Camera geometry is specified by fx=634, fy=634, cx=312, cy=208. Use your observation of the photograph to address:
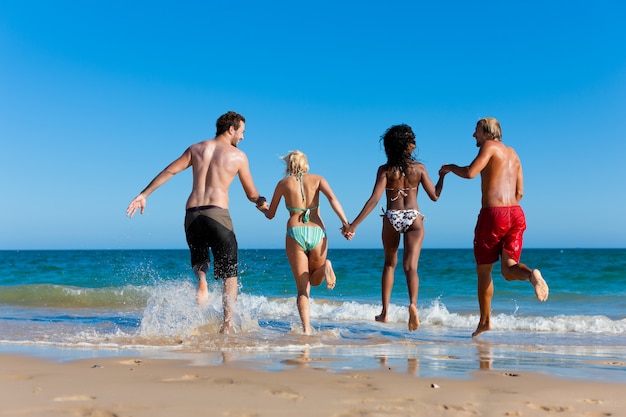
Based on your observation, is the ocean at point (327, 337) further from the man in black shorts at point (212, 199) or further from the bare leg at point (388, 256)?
the man in black shorts at point (212, 199)

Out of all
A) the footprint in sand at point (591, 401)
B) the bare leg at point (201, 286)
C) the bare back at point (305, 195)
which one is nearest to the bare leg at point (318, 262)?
the bare back at point (305, 195)

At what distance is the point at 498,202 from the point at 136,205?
3.51 metres

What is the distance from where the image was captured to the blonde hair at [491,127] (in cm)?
639

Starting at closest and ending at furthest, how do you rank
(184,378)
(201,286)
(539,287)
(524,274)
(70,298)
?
(184,378) → (539,287) → (524,274) → (201,286) → (70,298)

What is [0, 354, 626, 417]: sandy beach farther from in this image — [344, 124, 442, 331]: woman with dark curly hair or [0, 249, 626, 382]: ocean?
[344, 124, 442, 331]: woman with dark curly hair

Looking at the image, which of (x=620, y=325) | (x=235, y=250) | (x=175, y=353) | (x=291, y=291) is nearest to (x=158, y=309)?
(x=235, y=250)

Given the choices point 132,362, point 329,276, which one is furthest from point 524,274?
point 132,362

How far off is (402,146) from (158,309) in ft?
10.6

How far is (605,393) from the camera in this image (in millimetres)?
3760

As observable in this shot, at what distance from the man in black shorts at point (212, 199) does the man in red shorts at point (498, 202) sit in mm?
2318

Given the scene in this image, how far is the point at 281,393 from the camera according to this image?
3609mm

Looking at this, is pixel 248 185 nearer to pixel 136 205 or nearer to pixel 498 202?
pixel 136 205

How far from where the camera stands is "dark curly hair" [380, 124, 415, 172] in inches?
258

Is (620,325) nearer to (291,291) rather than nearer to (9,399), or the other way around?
(9,399)
